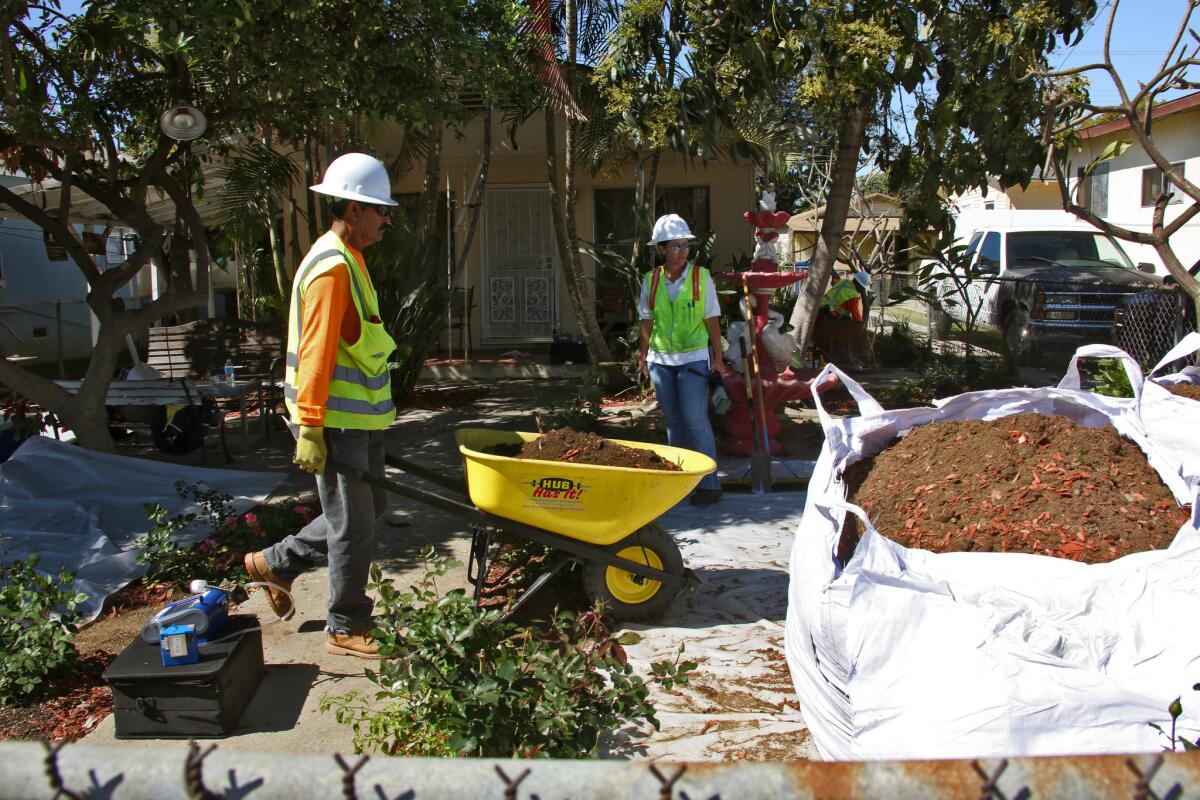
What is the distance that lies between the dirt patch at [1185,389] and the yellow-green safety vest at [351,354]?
3.56 metres

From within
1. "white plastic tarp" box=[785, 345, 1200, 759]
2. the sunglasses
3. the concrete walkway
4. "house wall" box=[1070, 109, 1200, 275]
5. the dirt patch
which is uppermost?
"house wall" box=[1070, 109, 1200, 275]

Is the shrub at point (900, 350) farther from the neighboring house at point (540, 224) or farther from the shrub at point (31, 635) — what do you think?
the shrub at point (31, 635)

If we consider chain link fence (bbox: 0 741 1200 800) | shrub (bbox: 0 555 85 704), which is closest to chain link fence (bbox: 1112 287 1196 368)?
shrub (bbox: 0 555 85 704)

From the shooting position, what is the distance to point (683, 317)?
604 cm

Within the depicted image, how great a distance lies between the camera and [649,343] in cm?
630

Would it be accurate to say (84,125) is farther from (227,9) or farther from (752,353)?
(752,353)

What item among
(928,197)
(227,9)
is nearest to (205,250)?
(227,9)

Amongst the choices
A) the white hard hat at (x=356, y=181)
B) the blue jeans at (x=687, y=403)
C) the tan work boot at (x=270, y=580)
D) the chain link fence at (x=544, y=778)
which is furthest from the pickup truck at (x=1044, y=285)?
the chain link fence at (x=544, y=778)

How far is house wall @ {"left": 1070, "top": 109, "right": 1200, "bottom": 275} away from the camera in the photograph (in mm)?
15930

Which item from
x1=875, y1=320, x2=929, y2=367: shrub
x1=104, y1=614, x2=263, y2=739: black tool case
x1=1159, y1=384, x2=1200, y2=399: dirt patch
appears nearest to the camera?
x1=104, y1=614, x2=263, y2=739: black tool case

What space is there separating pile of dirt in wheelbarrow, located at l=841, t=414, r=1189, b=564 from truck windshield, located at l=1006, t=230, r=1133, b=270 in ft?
35.7

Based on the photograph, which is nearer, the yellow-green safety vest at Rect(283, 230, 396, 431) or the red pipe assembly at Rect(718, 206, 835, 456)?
the yellow-green safety vest at Rect(283, 230, 396, 431)

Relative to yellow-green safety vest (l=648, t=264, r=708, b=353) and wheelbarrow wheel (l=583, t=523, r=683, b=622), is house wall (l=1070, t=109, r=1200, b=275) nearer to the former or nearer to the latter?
yellow-green safety vest (l=648, t=264, r=708, b=353)

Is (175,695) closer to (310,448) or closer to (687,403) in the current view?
(310,448)
